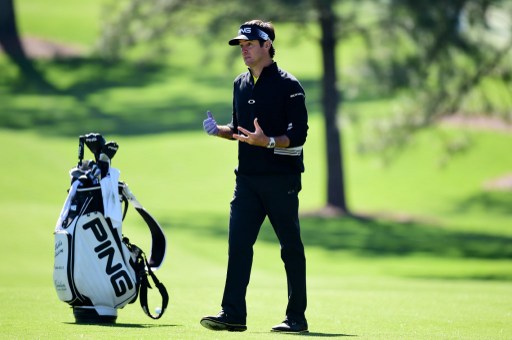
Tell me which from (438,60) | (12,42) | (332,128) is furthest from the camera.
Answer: (12,42)

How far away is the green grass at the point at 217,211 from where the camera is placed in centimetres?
849

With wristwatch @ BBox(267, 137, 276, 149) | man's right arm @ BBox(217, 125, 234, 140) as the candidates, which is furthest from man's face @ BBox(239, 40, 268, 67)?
wristwatch @ BBox(267, 137, 276, 149)

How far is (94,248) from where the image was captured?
750 cm

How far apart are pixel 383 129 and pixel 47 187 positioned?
8321 mm

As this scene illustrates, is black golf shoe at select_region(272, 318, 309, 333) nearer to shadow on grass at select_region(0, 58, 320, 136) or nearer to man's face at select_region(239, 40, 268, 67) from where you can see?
man's face at select_region(239, 40, 268, 67)

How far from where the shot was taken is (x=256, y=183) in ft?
24.2

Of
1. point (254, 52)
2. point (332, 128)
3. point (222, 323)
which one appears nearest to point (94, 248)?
point (222, 323)

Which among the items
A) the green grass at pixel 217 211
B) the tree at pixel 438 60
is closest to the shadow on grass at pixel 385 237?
the green grass at pixel 217 211

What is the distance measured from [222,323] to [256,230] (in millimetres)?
706

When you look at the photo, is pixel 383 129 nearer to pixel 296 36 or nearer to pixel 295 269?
pixel 296 36

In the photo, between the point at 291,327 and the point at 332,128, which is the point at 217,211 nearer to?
the point at 332,128

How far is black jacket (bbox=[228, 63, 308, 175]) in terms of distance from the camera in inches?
287

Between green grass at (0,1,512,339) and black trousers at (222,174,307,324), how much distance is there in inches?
10.8

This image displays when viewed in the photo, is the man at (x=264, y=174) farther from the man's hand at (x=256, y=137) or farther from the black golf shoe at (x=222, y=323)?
the man's hand at (x=256, y=137)
